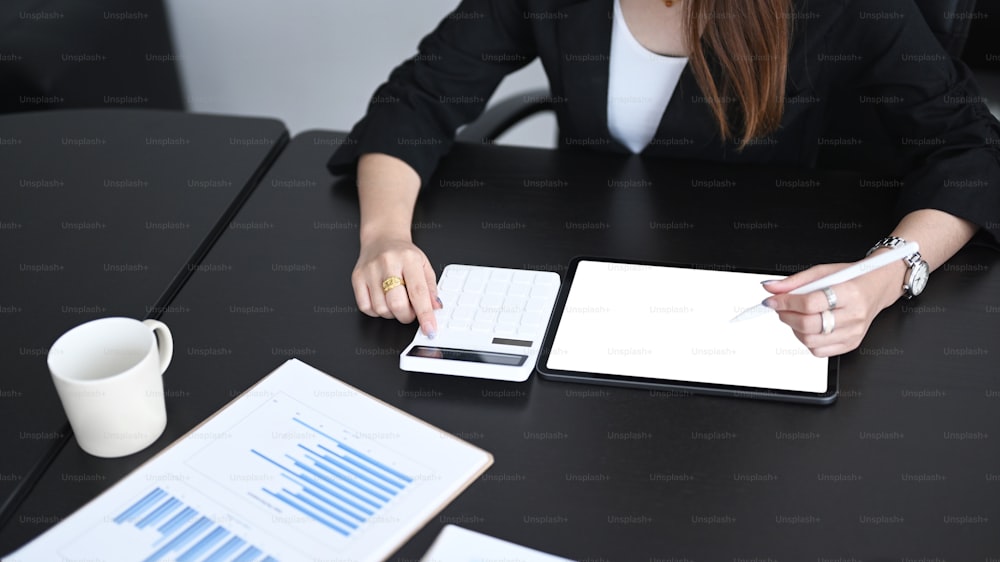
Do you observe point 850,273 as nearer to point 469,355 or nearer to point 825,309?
point 825,309

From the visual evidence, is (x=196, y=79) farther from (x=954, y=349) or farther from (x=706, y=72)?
(x=954, y=349)

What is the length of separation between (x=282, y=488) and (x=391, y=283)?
0.31 metres

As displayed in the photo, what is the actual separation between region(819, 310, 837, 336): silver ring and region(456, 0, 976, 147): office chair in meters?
0.64

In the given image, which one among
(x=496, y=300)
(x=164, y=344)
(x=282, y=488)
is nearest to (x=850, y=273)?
(x=496, y=300)

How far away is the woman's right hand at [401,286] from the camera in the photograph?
43.5 inches

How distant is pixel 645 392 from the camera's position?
1.01 m

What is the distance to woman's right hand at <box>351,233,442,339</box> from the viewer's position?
3.62 ft

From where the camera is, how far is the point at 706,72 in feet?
4.52

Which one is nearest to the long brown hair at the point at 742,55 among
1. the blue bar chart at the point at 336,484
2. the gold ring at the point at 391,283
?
the gold ring at the point at 391,283

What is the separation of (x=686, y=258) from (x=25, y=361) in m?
0.80

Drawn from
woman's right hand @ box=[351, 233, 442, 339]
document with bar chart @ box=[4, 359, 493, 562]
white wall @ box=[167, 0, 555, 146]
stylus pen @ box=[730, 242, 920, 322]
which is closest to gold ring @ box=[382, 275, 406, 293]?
woman's right hand @ box=[351, 233, 442, 339]

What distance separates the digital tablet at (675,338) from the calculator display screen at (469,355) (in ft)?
0.11

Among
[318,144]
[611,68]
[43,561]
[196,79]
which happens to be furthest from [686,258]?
[196,79]

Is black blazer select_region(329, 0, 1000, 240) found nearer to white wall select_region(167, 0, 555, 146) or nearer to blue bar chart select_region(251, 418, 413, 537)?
blue bar chart select_region(251, 418, 413, 537)
